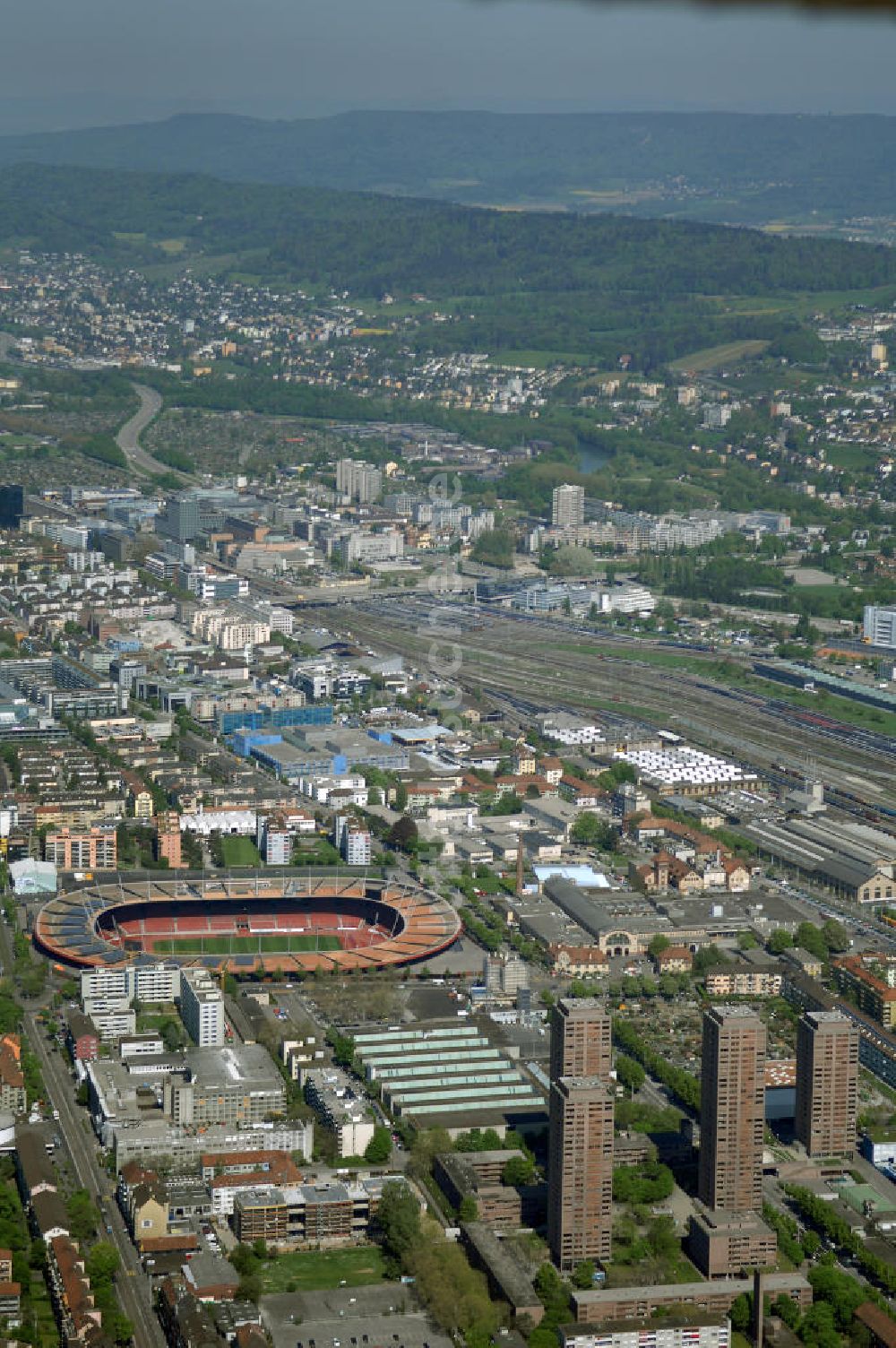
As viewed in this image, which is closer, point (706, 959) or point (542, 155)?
point (706, 959)

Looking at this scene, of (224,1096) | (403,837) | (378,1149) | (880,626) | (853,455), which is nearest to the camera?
(378,1149)

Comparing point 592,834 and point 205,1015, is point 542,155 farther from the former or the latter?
point 205,1015

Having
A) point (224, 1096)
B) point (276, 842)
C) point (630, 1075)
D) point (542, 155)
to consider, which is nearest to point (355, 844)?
point (276, 842)

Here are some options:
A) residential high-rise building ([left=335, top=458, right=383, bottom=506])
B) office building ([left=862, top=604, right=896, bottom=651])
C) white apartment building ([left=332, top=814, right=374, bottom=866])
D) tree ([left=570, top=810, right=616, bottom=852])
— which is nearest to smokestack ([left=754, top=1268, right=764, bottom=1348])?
white apartment building ([left=332, top=814, right=374, bottom=866])

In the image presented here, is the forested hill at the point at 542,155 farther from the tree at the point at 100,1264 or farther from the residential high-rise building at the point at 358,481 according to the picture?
the tree at the point at 100,1264

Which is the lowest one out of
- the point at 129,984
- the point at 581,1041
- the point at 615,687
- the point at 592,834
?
the point at 615,687
